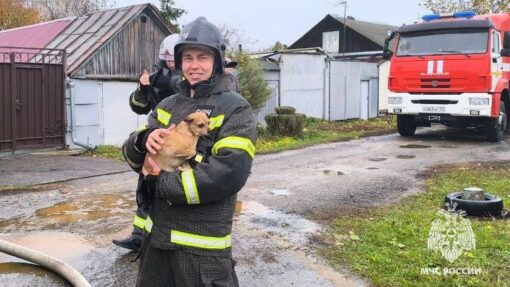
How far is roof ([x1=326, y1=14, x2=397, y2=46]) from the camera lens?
35.5m

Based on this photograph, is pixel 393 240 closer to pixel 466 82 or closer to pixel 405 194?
pixel 405 194

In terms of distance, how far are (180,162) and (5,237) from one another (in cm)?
350

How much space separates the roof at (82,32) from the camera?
44.1 ft

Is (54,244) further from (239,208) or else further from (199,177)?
(199,177)

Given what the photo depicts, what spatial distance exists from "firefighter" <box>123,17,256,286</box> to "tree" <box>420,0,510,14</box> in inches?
962

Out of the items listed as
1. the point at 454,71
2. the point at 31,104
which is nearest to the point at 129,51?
A: the point at 31,104

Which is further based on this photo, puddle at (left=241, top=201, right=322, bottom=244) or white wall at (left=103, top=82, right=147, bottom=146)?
white wall at (left=103, top=82, right=147, bottom=146)

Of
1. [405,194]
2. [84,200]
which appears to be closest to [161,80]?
[84,200]

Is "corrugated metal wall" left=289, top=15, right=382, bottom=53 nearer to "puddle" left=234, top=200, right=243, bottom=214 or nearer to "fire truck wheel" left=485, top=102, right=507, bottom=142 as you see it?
"fire truck wheel" left=485, top=102, right=507, bottom=142

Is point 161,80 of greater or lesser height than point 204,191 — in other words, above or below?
above

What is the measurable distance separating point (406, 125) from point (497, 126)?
7.48ft

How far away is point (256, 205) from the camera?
616 centimetres

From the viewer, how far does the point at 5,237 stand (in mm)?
4887

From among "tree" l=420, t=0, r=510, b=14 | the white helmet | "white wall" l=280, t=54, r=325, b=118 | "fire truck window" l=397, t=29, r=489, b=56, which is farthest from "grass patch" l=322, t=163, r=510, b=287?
"tree" l=420, t=0, r=510, b=14
